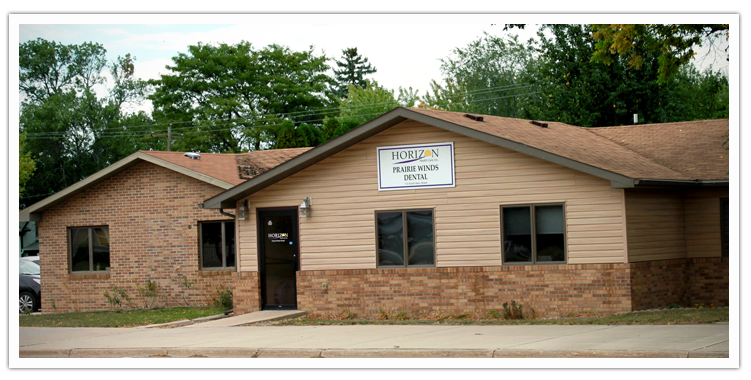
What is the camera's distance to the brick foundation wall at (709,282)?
695 inches

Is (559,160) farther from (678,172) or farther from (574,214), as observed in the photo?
(678,172)

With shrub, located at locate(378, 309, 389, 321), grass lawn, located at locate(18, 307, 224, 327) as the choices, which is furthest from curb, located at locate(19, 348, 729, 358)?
shrub, located at locate(378, 309, 389, 321)

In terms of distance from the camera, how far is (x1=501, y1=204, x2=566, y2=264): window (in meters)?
16.7

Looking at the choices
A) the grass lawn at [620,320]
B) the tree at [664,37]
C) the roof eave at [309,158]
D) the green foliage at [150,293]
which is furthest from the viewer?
the green foliage at [150,293]

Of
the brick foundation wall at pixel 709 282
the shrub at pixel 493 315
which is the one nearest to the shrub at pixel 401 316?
the shrub at pixel 493 315

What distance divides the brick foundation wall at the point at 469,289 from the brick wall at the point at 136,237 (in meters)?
4.46

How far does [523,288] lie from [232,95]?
44.7 m

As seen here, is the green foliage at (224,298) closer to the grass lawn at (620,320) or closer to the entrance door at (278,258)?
the entrance door at (278,258)

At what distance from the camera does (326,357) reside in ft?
40.6

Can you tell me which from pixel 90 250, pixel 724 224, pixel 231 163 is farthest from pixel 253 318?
pixel 724 224

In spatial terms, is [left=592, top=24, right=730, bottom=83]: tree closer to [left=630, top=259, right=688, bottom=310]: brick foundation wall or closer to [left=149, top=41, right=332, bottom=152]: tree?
[left=630, top=259, right=688, bottom=310]: brick foundation wall

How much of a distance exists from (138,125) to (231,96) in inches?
368

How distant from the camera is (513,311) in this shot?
16.7 m
